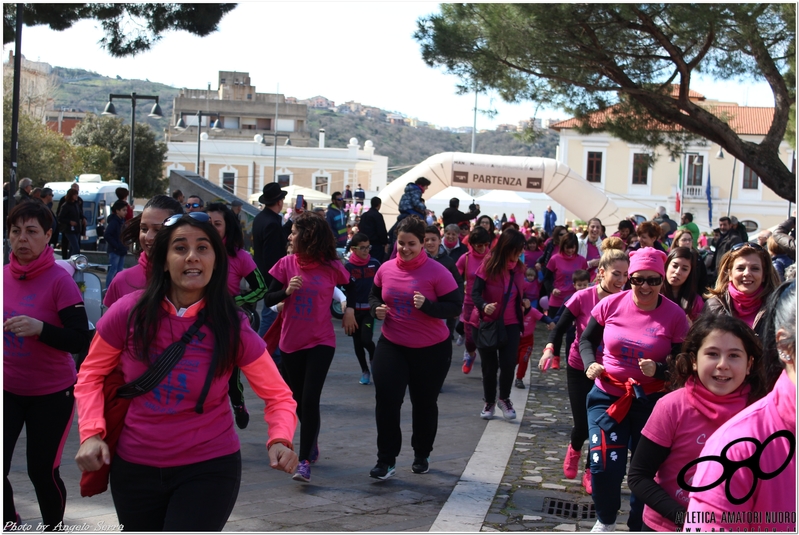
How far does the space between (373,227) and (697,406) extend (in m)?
10.7

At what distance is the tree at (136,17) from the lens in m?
13.1

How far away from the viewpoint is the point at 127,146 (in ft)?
215

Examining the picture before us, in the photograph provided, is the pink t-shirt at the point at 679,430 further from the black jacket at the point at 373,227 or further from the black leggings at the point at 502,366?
the black jacket at the point at 373,227

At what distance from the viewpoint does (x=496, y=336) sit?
8.48m

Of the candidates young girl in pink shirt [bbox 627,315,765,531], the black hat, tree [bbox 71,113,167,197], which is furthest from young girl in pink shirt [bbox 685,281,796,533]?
tree [bbox 71,113,167,197]

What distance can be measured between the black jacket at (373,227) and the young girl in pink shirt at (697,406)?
10523mm

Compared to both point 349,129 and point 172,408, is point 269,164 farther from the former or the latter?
point 349,129

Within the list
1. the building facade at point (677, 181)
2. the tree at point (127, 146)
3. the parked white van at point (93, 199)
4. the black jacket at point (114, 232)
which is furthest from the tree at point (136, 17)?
the building facade at point (677, 181)

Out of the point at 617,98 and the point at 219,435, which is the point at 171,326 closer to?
the point at 219,435

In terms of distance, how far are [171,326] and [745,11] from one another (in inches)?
508

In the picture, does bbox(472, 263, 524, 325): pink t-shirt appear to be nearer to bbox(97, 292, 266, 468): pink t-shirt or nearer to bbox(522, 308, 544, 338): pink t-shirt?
bbox(522, 308, 544, 338): pink t-shirt

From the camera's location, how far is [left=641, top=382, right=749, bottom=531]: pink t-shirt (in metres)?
3.62

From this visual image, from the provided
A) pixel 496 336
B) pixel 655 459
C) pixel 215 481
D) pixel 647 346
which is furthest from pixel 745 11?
pixel 215 481

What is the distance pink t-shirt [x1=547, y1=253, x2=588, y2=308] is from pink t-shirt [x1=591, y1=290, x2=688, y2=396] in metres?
5.52
